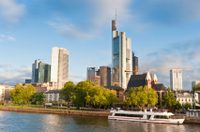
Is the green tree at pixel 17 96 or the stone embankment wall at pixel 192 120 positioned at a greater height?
the green tree at pixel 17 96

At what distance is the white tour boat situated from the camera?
287ft

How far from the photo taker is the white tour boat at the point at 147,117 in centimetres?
8761

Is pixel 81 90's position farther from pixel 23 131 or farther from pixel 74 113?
pixel 23 131

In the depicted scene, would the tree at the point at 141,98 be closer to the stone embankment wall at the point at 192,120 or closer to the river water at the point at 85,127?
the stone embankment wall at the point at 192,120

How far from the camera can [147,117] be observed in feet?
304

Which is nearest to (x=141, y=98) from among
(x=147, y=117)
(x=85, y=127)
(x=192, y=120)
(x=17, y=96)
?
(x=147, y=117)

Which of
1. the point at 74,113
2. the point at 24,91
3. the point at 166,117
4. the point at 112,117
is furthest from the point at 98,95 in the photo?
the point at 24,91

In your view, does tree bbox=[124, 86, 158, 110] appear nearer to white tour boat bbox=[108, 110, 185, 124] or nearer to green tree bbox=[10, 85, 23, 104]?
white tour boat bbox=[108, 110, 185, 124]

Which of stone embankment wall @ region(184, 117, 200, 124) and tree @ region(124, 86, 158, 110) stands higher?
tree @ region(124, 86, 158, 110)

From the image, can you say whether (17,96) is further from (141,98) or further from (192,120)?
(192,120)

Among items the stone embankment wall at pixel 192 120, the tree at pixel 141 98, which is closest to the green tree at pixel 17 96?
the tree at pixel 141 98

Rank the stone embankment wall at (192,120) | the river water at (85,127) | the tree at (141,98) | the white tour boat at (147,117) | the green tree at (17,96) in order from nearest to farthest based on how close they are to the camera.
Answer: the river water at (85,127) < the stone embankment wall at (192,120) < the white tour boat at (147,117) < the tree at (141,98) < the green tree at (17,96)

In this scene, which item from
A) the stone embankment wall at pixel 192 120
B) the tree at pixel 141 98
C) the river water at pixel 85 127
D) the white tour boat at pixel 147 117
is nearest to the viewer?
the river water at pixel 85 127

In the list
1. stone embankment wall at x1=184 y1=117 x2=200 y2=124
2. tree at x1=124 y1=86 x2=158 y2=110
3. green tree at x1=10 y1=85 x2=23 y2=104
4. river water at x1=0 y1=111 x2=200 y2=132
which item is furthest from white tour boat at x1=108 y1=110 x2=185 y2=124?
green tree at x1=10 y1=85 x2=23 y2=104
